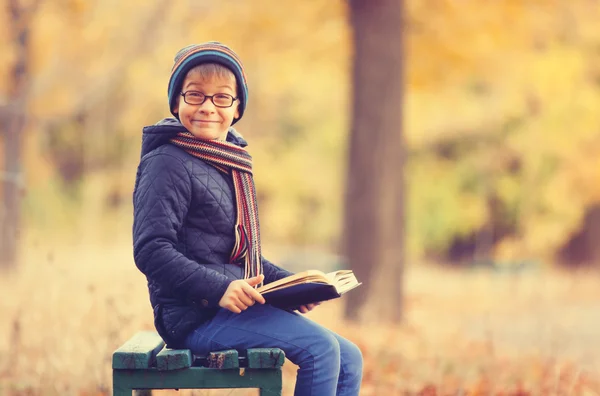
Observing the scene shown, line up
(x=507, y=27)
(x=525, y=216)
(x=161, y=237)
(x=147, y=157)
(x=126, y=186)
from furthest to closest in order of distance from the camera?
1. (x=126, y=186)
2. (x=525, y=216)
3. (x=507, y=27)
4. (x=147, y=157)
5. (x=161, y=237)

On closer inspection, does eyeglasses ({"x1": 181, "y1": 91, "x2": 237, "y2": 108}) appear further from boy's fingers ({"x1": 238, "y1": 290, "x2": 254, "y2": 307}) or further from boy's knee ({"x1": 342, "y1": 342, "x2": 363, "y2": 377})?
boy's knee ({"x1": 342, "y1": 342, "x2": 363, "y2": 377})

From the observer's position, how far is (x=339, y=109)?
65.5 ft

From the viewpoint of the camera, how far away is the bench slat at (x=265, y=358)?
281 centimetres

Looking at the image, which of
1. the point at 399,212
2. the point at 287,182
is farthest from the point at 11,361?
the point at 287,182

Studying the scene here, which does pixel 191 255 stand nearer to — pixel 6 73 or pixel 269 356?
pixel 269 356

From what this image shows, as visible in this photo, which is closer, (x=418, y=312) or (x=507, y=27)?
(x=507, y=27)

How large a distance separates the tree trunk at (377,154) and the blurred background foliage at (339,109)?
0.86 metres

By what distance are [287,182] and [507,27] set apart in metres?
11.3

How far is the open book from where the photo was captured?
109 inches

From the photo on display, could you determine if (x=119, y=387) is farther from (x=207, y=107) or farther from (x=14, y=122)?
(x=14, y=122)

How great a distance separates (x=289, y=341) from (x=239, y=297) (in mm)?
242

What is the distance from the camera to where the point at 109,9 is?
12.2 metres

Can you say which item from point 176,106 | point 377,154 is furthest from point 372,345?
point 176,106

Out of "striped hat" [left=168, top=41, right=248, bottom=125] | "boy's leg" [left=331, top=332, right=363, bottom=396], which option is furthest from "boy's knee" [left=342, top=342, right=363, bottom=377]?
"striped hat" [left=168, top=41, right=248, bottom=125]
